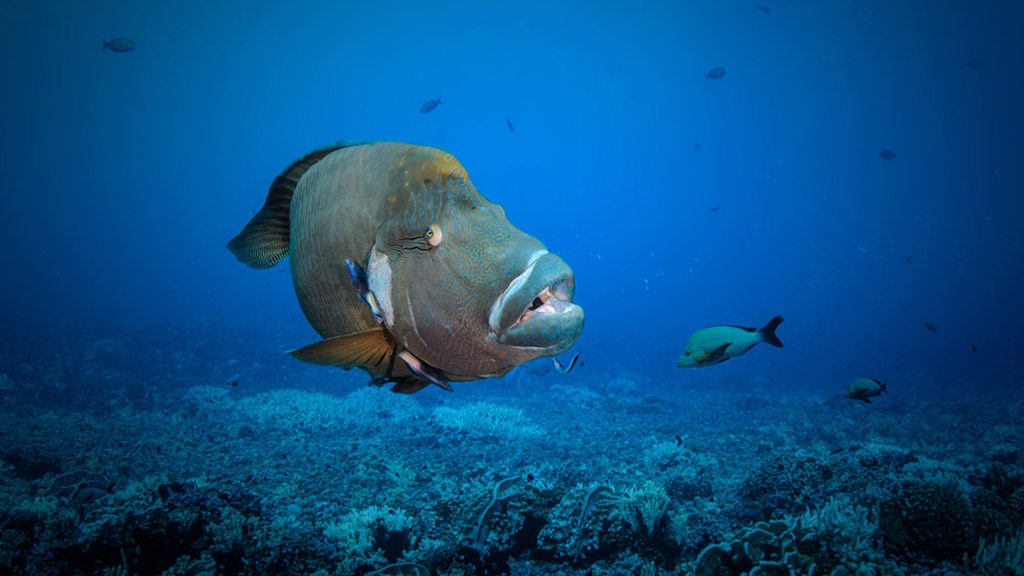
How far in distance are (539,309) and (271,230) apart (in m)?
1.53

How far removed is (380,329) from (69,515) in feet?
17.6

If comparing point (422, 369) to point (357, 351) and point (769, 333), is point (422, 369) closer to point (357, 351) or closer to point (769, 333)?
point (357, 351)

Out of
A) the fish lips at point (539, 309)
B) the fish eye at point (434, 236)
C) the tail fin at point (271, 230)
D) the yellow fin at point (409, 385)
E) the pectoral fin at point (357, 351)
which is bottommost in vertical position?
the yellow fin at point (409, 385)

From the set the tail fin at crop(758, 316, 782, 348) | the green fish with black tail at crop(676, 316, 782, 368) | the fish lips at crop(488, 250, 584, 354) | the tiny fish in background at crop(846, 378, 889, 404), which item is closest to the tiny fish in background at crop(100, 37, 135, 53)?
the green fish with black tail at crop(676, 316, 782, 368)

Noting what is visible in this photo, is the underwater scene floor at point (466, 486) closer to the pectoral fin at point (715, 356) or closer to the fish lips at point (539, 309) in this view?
the pectoral fin at point (715, 356)

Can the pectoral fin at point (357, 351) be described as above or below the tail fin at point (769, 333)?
above

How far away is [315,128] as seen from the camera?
9956 cm

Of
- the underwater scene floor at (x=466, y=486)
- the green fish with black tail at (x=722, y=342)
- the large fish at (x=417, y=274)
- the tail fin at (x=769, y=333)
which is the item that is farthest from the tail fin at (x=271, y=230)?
the tail fin at (x=769, y=333)

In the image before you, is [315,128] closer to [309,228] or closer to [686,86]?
[686,86]

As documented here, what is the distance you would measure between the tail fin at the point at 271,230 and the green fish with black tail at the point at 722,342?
161 inches

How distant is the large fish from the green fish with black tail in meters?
3.96

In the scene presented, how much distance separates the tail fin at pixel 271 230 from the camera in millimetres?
1790

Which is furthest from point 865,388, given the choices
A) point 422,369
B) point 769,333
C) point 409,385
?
point 422,369

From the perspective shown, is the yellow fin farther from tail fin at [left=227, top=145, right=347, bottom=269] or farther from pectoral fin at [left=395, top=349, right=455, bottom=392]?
tail fin at [left=227, top=145, right=347, bottom=269]
